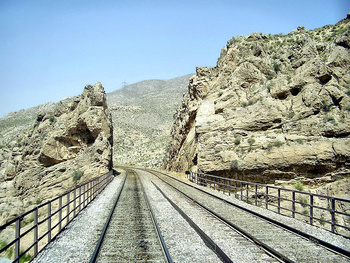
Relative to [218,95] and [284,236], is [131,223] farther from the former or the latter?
[218,95]

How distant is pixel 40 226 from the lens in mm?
19375

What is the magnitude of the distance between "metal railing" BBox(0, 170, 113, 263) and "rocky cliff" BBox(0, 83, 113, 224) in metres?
4.63

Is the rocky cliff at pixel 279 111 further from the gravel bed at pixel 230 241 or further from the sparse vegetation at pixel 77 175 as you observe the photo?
the sparse vegetation at pixel 77 175

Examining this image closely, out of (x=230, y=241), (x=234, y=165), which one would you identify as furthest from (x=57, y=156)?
(x=230, y=241)

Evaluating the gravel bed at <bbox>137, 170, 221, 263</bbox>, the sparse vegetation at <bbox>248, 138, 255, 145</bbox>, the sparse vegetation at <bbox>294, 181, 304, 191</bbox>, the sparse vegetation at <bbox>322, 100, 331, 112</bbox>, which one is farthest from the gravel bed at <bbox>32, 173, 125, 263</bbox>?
the sparse vegetation at <bbox>322, 100, 331, 112</bbox>

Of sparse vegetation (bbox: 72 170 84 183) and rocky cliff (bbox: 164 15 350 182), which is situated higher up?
rocky cliff (bbox: 164 15 350 182)

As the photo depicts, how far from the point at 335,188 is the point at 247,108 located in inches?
432

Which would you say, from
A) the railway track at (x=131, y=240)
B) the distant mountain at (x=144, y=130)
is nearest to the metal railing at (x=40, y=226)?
the railway track at (x=131, y=240)

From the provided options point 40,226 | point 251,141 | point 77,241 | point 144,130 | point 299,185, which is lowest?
point 40,226

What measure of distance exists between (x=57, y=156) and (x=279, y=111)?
24791 millimetres

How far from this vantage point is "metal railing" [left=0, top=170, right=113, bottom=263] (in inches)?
241

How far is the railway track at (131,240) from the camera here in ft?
22.4

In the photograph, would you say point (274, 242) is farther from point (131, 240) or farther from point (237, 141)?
point (237, 141)

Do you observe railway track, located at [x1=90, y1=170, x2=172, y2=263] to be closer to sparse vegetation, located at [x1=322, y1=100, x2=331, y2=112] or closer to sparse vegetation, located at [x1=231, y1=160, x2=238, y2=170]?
sparse vegetation, located at [x1=231, y1=160, x2=238, y2=170]
